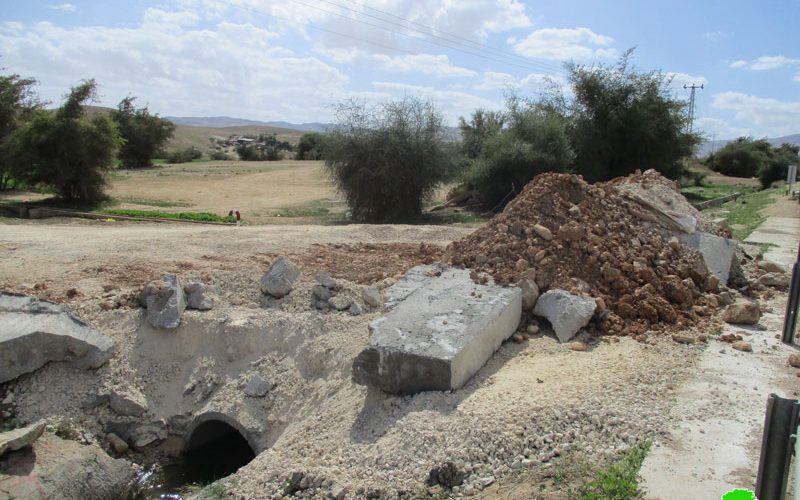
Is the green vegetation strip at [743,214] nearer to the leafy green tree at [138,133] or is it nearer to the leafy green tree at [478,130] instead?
the leafy green tree at [478,130]

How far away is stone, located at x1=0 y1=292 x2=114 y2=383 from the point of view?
6.37 metres

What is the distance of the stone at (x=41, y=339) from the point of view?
6371 mm

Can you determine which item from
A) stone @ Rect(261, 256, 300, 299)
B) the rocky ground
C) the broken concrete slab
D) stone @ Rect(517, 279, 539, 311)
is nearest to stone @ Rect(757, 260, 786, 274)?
the rocky ground

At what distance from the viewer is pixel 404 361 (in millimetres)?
5215

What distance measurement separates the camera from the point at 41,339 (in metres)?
6.45

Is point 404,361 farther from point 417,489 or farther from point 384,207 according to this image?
point 384,207

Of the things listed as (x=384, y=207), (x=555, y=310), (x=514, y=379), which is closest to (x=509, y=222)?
(x=555, y=310)

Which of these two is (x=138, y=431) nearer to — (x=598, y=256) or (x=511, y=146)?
(x=598, y=256)

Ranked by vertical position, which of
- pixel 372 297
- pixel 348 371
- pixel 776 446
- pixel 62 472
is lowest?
pixel 62 472

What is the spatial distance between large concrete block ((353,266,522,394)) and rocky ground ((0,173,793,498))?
0.50 feet

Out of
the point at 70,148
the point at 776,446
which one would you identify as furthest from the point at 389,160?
the point at 776,446

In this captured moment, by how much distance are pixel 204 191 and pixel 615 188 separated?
20260 mm

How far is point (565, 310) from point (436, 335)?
1503 mm

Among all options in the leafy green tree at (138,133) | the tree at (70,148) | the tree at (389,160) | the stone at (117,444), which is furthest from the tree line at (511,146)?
the leafy green tree at (138,133)
